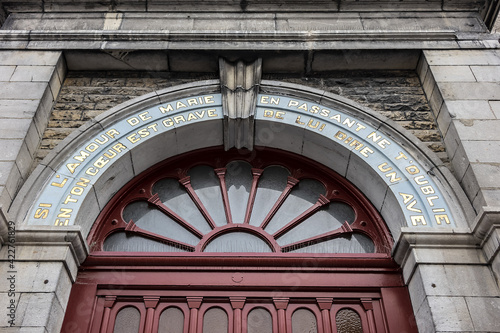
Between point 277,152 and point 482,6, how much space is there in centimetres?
379

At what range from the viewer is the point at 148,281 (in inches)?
217

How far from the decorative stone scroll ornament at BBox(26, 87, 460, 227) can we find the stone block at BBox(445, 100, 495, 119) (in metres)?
0.78

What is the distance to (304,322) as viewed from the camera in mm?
5250

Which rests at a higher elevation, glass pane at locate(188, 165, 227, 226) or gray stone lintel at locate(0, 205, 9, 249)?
glass pane at locate(188, 165, 227, 226)

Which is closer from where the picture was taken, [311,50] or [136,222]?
[136,222]

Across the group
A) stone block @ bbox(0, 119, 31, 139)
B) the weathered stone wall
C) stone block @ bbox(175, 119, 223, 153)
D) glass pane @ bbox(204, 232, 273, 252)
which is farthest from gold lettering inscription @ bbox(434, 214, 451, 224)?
stone block @ bbox(0, 119, 31, 139)

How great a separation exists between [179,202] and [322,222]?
1.78 m

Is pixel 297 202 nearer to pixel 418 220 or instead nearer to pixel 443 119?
pixel 418 220

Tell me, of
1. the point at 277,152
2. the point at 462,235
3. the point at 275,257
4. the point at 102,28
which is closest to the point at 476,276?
the point at 462,235

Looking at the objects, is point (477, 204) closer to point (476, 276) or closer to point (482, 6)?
point (476, 276)

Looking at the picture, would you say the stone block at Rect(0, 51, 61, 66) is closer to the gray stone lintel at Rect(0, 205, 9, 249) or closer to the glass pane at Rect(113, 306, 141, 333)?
the gray stone lintel at Rect(0, 205, 9, 249)

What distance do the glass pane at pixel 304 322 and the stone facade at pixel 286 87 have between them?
3.37 ft

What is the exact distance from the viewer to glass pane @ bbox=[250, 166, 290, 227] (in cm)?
636

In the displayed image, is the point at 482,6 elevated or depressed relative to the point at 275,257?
elevated
